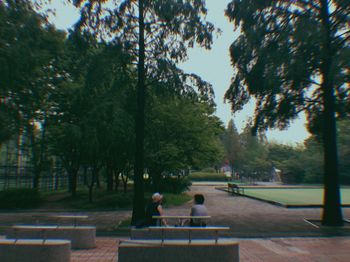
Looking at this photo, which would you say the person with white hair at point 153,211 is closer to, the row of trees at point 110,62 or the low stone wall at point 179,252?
the low stone wall at point 179,252

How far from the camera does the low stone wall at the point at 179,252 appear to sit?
6.98 meters

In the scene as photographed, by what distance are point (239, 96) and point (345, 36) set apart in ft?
16.4

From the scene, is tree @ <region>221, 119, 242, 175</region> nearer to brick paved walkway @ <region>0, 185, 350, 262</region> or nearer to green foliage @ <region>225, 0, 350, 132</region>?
brick paved walkway @ <region>0, 185, 350, 262</region>

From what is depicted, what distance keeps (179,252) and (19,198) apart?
17169 millimetres

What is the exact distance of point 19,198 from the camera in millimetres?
21094

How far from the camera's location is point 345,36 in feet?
45.2

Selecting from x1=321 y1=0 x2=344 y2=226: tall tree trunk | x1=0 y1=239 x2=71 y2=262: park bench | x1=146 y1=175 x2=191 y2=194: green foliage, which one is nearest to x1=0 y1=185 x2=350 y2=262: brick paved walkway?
x1=321 y1=0 x2=344 y2=226: tall tree trunk

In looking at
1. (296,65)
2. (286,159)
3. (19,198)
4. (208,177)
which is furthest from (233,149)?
(296,65)

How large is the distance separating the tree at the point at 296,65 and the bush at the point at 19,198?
14693 mm

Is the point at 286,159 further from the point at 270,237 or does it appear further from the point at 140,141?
the point at 270,237

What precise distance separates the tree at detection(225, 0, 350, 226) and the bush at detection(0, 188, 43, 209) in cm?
1469

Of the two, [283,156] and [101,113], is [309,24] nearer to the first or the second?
[101,113]

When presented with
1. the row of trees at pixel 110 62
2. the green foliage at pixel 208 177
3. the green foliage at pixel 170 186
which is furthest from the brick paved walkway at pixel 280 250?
the green foliage at pixel 208 177

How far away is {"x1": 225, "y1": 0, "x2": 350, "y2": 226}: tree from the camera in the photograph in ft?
42.9
